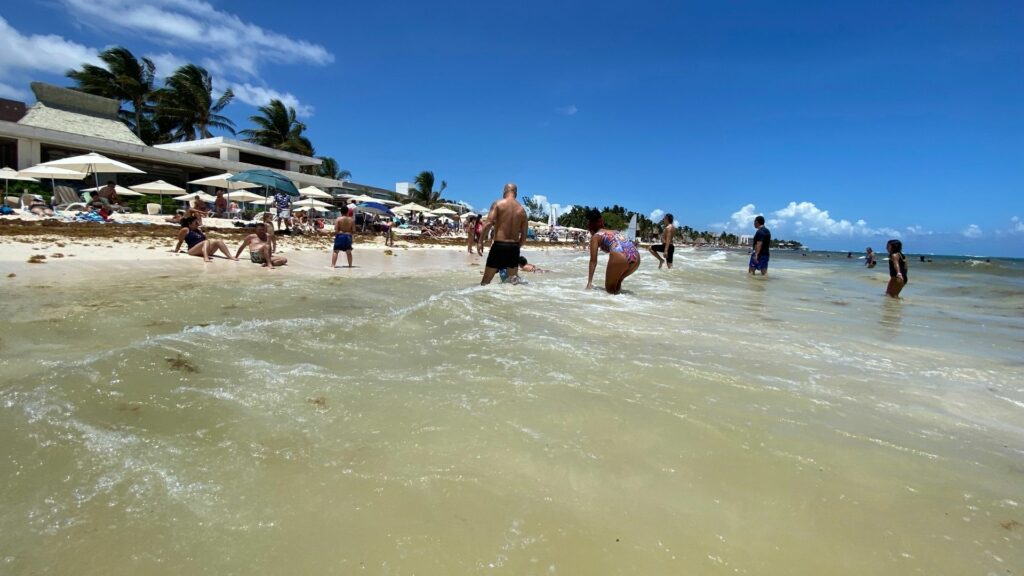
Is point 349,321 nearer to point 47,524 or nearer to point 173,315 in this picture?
point 173,315

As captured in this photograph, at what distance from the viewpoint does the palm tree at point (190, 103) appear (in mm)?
37344

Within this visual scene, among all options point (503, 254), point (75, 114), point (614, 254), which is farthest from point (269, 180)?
point (75, 114)

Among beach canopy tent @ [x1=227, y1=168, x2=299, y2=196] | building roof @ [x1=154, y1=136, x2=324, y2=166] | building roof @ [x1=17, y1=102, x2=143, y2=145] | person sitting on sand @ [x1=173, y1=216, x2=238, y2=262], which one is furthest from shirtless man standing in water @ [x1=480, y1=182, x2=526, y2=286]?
building roof @ [x1=154, y1=136, x2=324, y2=166]

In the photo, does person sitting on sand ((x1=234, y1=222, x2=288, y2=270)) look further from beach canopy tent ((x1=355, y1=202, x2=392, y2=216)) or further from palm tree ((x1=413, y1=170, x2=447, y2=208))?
palm tree ((x1=413, y1=170, x2=447, y2=208))

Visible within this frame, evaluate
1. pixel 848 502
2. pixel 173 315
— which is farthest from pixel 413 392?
pixel 173 315

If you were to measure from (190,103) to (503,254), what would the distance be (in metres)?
42.3

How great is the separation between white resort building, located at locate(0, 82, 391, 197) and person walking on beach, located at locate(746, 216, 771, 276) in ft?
95.9

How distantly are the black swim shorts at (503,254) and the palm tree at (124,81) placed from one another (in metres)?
40.0

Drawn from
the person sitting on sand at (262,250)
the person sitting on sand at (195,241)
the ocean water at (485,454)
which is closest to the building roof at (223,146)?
the person sitting on sand at (195,241)

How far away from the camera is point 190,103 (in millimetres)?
38062

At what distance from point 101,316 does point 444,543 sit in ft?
14.1

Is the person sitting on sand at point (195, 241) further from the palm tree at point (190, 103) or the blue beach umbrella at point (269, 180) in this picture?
the palm tree at point (190, 103)

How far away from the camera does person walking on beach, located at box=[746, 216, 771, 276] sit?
11755 millimetres

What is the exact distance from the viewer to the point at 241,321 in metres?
4.16
